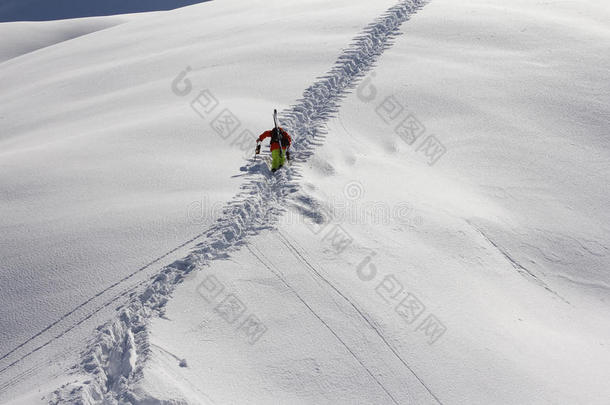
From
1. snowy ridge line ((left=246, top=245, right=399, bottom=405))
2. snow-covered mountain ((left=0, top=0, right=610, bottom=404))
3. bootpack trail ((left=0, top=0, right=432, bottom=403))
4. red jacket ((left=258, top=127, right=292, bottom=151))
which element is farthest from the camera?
red jacket ((left=258, top=127, right=292, bottom=151))

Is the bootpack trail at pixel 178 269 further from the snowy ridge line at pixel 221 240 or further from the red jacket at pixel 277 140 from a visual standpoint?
the red jacket at pixel 277 140

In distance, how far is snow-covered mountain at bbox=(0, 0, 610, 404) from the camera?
18.5ft

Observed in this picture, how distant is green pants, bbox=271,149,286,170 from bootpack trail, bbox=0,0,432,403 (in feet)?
0.45

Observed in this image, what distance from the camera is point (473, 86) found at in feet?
38.3

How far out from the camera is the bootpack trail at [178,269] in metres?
5.39

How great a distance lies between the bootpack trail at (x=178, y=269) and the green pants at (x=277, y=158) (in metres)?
0.14

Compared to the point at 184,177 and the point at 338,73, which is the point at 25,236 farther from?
the point at 338,73

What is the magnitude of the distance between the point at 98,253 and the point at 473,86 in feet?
29.9

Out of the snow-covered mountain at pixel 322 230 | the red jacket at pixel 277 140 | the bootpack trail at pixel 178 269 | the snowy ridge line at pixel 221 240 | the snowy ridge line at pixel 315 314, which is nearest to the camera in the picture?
the snowy ridge line at pixel 221 240

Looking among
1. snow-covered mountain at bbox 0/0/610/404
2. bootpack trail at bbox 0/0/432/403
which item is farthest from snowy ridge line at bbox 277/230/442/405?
bootpack trail at bbox 0/0/432/403

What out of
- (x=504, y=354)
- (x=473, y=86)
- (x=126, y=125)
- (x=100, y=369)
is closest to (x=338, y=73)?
(x=473, y=86)

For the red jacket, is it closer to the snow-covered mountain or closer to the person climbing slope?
the person climbing slope

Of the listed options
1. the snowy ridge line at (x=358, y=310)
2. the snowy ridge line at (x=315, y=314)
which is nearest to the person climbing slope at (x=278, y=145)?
the snowy ridge line at (x=358, y=310)

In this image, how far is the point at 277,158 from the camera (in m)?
8.73
